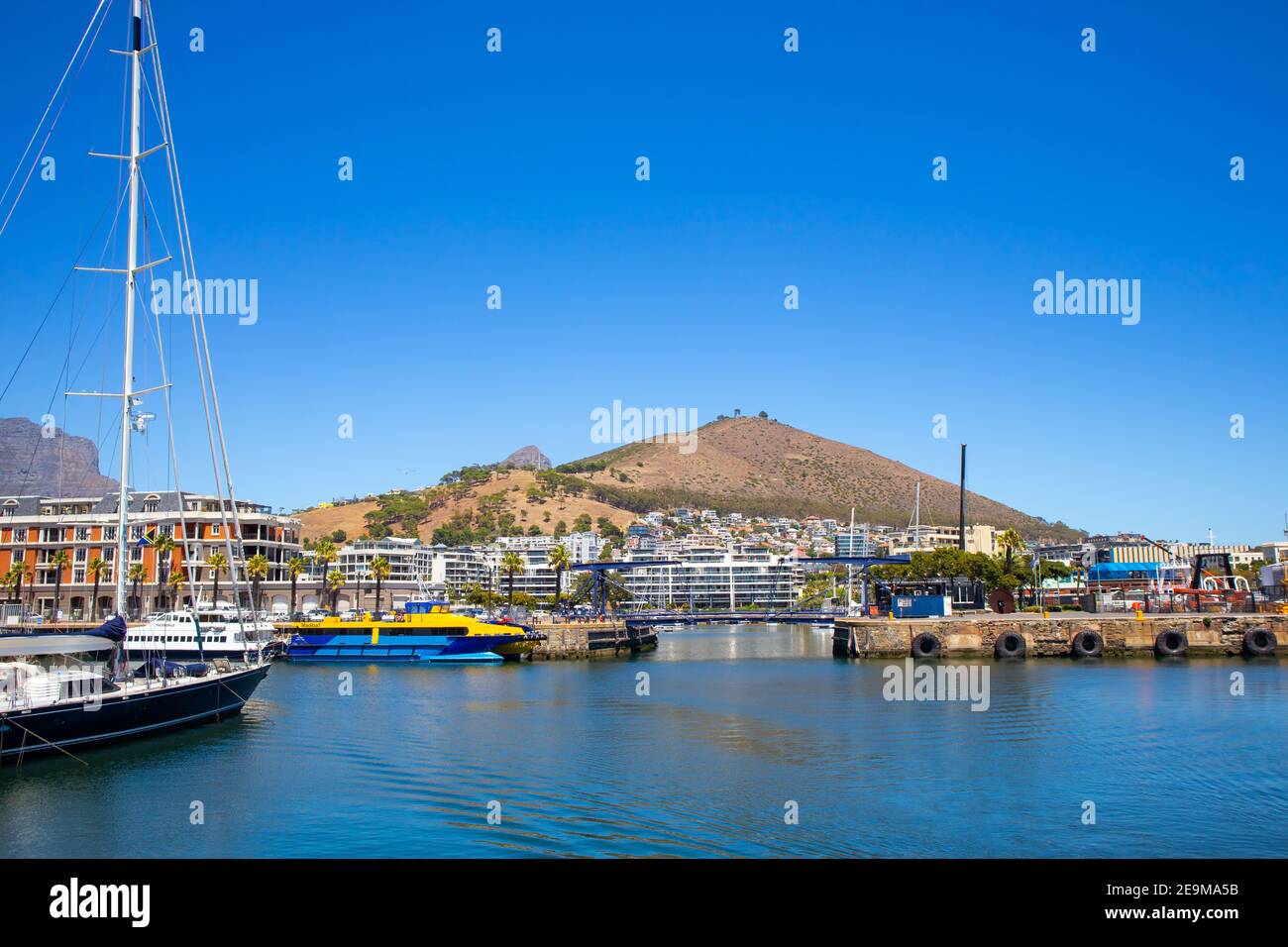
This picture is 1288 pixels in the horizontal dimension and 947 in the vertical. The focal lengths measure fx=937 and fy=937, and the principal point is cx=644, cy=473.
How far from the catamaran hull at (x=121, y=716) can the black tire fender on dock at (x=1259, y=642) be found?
66986mm

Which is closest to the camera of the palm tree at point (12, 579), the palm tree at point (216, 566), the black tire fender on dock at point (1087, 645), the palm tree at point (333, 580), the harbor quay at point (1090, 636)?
the black tire fender on dock at point (1087, 645)

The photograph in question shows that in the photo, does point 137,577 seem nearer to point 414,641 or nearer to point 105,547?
point 105,547

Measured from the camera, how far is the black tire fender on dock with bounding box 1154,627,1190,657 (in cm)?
6794

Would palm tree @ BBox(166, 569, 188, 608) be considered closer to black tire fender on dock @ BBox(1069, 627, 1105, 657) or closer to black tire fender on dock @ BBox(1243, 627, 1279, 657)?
black tire fender on dock @ BBox(1069, 627, 1105, 657)

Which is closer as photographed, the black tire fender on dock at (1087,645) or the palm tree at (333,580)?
the black tire fender on dock at (1087,645)

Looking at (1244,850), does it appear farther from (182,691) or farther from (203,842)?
(182,691)

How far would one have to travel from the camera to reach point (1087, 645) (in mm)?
68812

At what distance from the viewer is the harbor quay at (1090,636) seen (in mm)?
68625

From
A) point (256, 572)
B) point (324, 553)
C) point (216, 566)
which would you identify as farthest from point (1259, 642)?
point (216, 566)

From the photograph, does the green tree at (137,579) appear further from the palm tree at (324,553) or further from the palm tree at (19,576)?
the palm tree at (324,553)

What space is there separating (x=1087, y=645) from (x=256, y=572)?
7945 centimetres

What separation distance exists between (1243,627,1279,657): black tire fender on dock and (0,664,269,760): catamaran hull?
6699 cm

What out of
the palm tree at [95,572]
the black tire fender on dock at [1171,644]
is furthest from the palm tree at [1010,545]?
the palm tree at [95,572]

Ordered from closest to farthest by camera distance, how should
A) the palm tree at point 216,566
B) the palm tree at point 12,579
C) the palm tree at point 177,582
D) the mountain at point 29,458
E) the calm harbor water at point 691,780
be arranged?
the calm harbor water at point 691,780, the mountain at point 29,458, the palm tree at point 216,566, the palm tree at point 177,582, the palm tree at point 12,579
